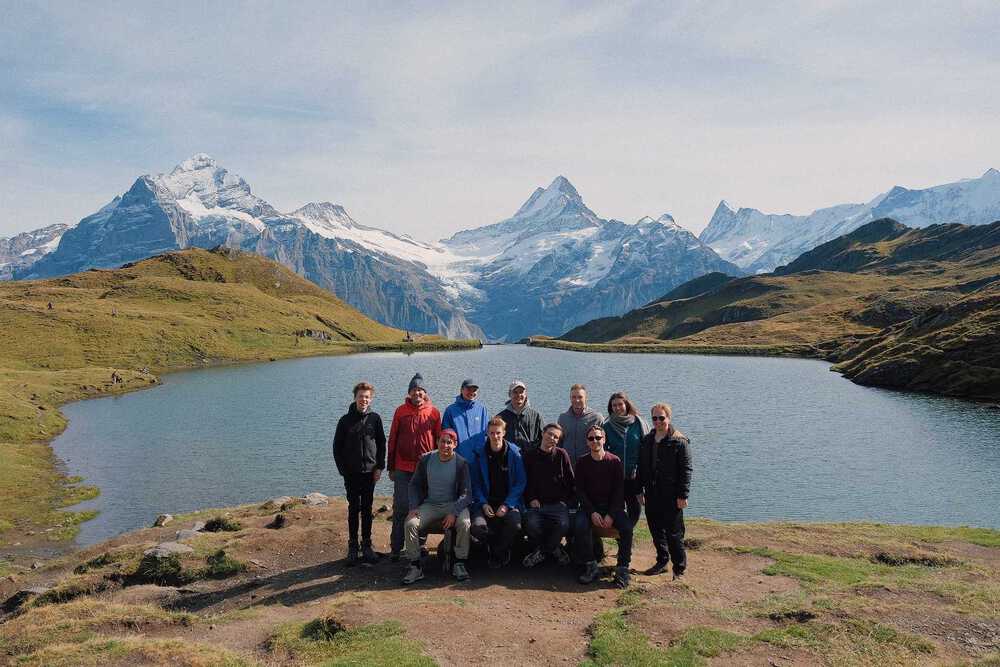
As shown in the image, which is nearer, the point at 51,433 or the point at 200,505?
the point at 200,505

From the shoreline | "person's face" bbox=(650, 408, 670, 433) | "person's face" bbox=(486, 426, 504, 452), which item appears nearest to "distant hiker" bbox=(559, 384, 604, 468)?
"person's face" bbox=(650, 408, 670, 433)

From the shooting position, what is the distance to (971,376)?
Result: 86062 mm

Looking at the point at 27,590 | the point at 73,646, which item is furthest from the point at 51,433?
the point at 73,646

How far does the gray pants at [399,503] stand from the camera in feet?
63.8

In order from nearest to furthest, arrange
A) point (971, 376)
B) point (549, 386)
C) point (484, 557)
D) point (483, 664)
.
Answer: point (483, 664) → point (484, 557) → point (971, 376) → point (549, 386)

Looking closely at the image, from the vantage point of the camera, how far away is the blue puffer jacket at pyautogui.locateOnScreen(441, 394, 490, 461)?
19.3m

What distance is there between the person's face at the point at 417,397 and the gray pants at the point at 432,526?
3054 millimetres

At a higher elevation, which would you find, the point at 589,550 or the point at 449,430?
the point at 449,430

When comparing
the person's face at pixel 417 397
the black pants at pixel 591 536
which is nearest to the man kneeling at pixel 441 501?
the person's face at pixel 417 397

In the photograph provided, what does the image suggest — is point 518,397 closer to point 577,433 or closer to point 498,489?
point 577,433

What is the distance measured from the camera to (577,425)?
1980cm

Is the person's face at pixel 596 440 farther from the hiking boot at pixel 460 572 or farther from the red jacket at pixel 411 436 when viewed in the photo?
the hiking boot at pixel 460 572

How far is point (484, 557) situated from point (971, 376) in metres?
93.2

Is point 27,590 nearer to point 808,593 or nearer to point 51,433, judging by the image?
point 808,593
